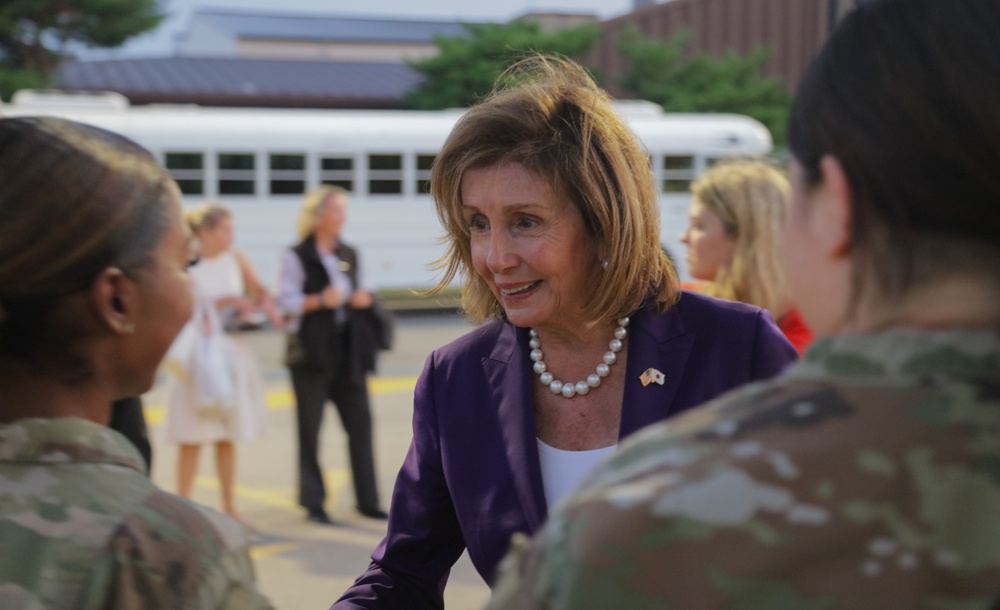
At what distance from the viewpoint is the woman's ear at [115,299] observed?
4.78 feet

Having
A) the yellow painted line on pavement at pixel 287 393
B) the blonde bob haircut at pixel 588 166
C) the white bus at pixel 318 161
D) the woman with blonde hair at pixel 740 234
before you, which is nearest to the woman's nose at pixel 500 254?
the blonde bob haircut at pixel 588 166

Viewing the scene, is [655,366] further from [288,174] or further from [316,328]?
[288,174]

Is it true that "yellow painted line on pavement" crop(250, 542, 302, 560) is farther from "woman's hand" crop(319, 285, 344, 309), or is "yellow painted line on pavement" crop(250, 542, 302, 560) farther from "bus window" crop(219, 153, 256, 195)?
"bus window" crop(219, 153, 256, 195)

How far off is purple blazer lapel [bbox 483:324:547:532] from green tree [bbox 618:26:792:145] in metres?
24.9

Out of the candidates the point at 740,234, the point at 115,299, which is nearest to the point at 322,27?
the point at 740,234

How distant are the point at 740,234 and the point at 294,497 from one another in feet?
13.8

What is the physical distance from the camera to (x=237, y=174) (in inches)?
675

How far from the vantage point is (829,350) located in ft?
3.51

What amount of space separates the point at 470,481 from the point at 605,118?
87cm

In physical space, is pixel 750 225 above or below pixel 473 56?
below

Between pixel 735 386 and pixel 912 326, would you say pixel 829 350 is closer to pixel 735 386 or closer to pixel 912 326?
pixel 912 326

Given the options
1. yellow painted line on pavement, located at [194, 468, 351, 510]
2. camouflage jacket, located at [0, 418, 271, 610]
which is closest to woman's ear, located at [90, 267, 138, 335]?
camouflage jacket, located at [0, 418, 271, 610]

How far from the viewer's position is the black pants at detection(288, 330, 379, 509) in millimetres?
7168

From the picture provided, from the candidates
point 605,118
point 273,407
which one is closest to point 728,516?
point 605,118
